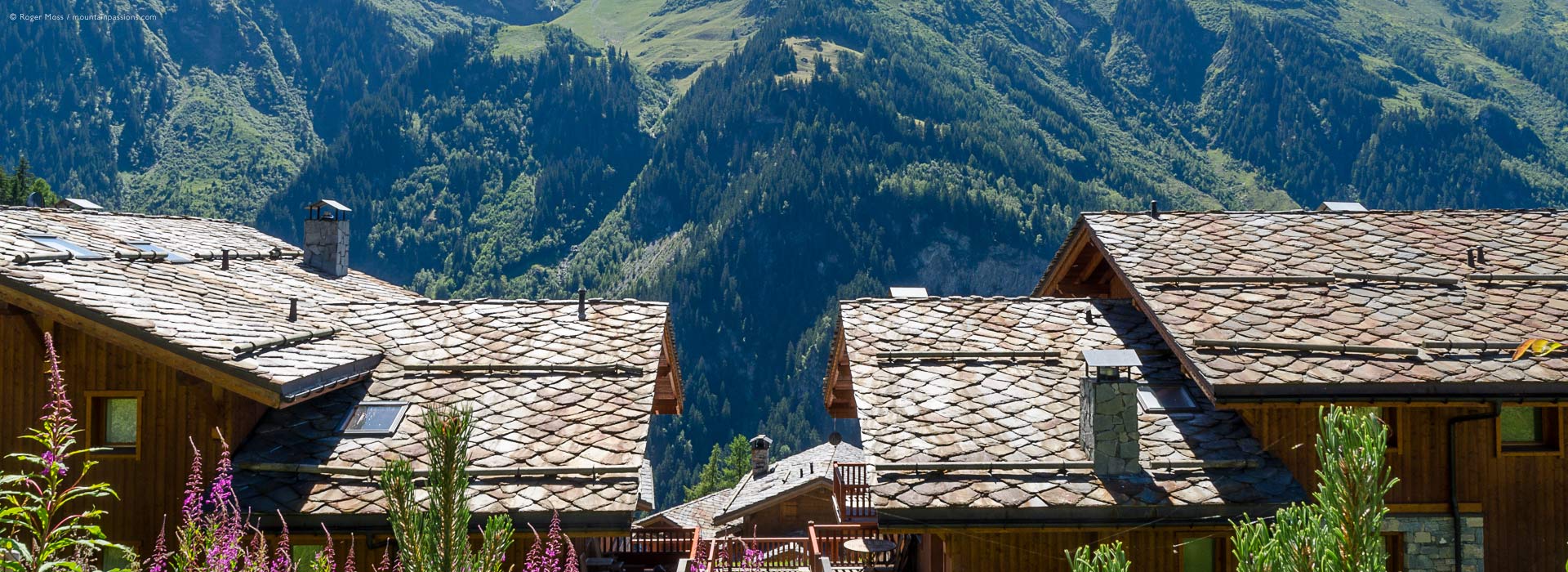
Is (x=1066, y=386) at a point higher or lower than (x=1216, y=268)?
lower

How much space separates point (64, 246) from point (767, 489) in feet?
90.1

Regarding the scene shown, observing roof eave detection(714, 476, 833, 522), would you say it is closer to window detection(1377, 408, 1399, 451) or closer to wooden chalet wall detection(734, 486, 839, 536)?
wooden chalet wall detection(734, 486, 839, 536)

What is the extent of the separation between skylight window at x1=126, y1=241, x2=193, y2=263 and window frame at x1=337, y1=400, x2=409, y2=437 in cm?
444

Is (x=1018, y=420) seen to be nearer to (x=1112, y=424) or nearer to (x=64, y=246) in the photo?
(x=1112, y=424)

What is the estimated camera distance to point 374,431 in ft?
40.9

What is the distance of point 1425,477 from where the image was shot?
12375mm

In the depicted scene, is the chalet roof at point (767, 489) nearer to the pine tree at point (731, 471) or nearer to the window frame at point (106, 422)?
the window frame at point (106, 422)

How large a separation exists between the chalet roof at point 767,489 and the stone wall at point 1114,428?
20.3 metres

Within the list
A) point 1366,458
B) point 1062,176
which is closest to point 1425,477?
point 1366,458

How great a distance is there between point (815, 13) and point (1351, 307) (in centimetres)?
19070

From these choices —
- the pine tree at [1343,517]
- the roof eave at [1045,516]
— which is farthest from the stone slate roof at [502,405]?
the pine tree at [1343,517]

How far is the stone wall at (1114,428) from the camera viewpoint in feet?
38.8

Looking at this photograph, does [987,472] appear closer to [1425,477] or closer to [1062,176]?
[1425,477]

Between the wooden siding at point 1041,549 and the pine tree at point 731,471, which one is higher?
the wooden siding at point 1041,549
